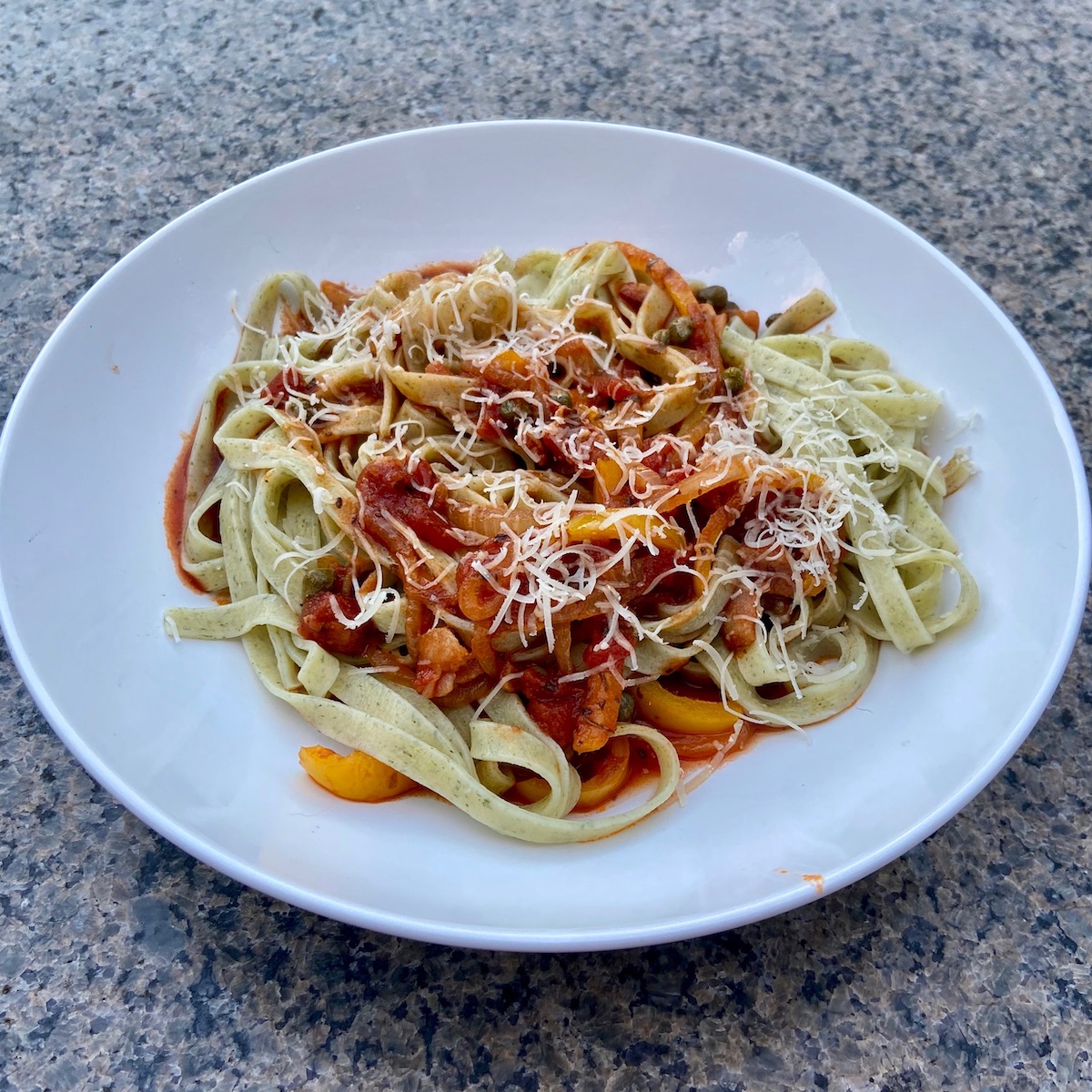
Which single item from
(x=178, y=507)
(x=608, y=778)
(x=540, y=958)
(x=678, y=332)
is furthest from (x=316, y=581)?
(x=678, y=332)

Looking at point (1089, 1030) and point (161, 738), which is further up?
point (161, 738)

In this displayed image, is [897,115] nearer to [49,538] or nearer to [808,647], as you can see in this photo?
[808,647]

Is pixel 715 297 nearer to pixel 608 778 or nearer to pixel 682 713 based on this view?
pixel 682 713

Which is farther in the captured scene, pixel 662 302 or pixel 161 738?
pixel 662 302

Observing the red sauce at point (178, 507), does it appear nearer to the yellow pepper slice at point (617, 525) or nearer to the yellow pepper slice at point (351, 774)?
the yellow pepper slice at point (351, 774)

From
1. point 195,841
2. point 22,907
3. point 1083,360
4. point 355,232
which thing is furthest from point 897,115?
point 22,907

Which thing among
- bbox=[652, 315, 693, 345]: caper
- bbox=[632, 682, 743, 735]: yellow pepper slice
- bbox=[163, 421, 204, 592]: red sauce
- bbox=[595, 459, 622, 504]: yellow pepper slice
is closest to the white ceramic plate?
bbox=[163, 421, 204, 592]: red sauce
